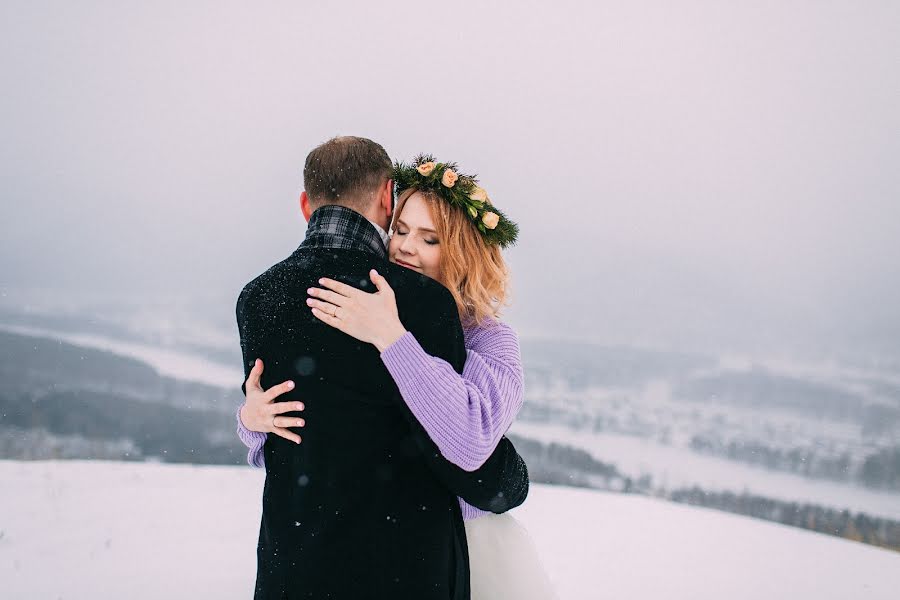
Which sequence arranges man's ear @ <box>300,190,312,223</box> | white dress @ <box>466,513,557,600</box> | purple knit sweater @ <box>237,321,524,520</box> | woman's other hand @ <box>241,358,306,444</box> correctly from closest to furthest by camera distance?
1. purple knit sweater @ <box>237,321,524,520</box>
2. woman's other hand @ <box>241,358,306,444</box>
3. man's ear @ <box>300,190,312,223</box>
4. white dress @ <box>466,513,557,600</box>

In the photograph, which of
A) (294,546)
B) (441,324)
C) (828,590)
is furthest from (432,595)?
(828,590)

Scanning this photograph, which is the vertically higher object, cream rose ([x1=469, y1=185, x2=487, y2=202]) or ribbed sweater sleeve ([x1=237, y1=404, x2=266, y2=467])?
cream rose ([x1=469, y1=185, x2=487, y2=202])

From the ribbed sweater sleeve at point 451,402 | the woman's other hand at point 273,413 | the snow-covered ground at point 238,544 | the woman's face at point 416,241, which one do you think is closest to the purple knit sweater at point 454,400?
the ribbed sweater sleeve at point 451,402

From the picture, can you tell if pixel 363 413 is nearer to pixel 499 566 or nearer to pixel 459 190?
pixel 499 566

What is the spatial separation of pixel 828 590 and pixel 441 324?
14.6 feet

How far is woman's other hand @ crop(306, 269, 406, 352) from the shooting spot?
138cm

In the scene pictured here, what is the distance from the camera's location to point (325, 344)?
145cm

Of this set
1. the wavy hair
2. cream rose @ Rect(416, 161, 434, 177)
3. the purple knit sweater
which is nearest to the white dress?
the purple knit sweater

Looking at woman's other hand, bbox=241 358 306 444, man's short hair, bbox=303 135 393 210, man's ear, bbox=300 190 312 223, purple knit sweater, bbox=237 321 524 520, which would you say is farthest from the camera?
man's ear, bbox=300 190 312 223

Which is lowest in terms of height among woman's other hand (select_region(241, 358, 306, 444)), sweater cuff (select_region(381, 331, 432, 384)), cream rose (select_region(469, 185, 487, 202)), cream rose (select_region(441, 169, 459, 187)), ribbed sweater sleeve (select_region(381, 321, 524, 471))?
woman's other hand (select_region(241, 358, 306, 444))

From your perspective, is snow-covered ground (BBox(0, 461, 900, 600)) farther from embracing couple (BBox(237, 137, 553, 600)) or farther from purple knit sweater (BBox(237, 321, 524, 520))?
purple knit sweater (BBox(237, 321, 524, 520))

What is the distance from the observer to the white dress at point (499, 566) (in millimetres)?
1882

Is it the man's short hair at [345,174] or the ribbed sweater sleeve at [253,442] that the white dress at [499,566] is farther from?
the man's short hair at [345,174]

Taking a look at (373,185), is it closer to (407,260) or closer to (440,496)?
(407,260)
